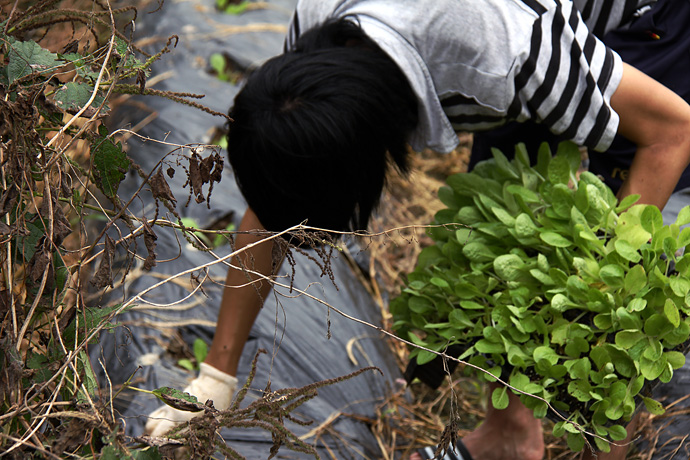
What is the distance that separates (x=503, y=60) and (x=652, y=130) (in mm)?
309

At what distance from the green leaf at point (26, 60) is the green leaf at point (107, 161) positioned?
97mm

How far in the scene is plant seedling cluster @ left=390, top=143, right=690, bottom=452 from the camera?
1037mm

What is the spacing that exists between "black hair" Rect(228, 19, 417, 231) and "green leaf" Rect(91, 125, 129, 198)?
279 millimetres

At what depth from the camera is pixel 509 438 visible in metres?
1.54

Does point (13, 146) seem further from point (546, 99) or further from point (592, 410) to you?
point (592, 410)

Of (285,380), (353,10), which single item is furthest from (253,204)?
(285,380)

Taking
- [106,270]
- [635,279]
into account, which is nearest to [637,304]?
[635,279]

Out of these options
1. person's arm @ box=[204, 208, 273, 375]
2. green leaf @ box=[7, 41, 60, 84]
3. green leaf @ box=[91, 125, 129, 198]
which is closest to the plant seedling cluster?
person's arm @ box=[204, 208, 273, 375]

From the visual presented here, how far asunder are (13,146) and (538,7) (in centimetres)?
82

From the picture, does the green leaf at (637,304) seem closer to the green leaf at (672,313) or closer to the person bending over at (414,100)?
the green leaf at (672,313)

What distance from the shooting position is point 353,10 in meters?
1.20

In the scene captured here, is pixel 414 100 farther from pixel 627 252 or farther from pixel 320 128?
pixel 627 252

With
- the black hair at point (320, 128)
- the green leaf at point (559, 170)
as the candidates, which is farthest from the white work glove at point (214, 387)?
the green leaf at point (559, 170)

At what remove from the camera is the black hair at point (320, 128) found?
1.05m
